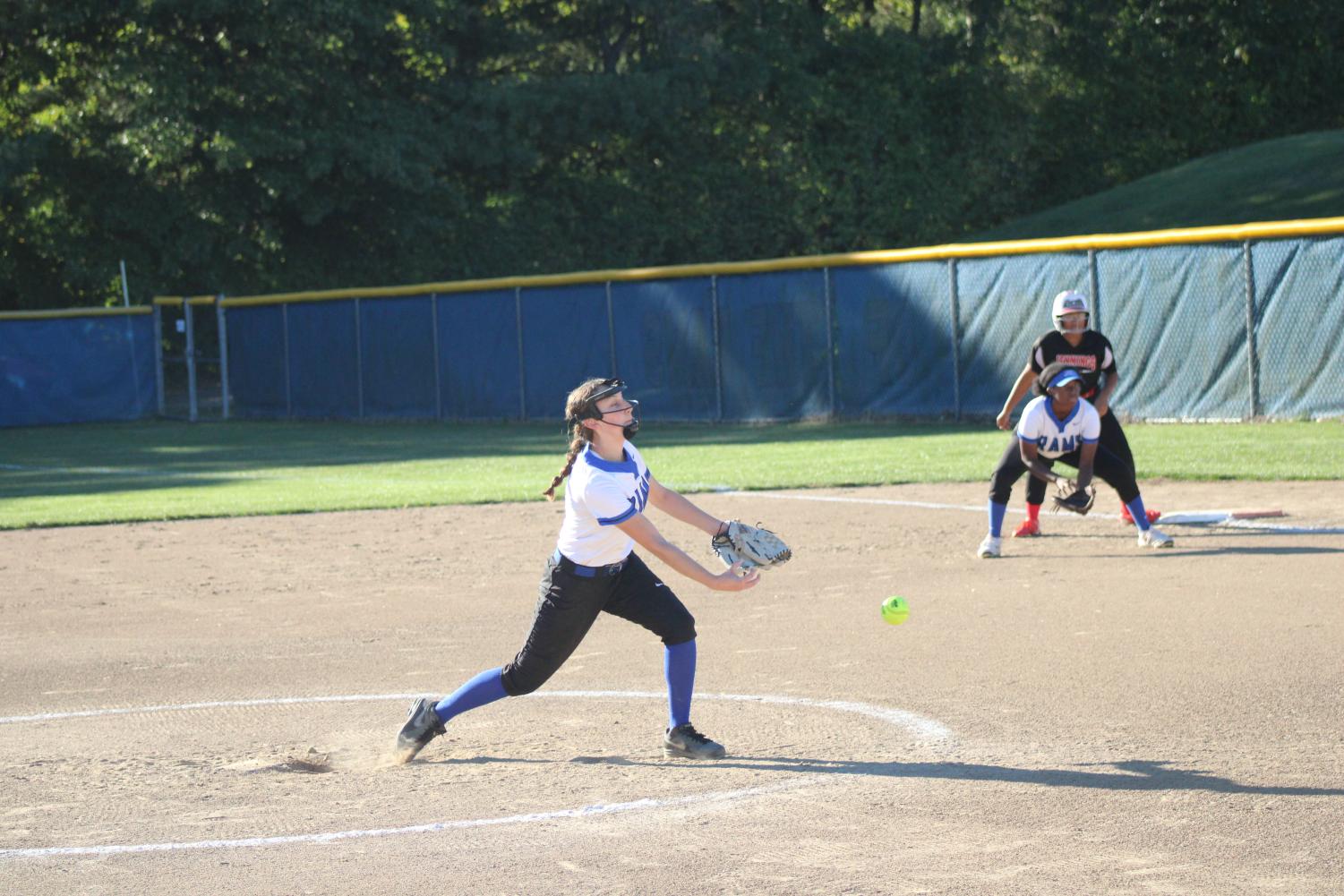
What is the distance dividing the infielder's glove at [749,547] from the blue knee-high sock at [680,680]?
45cm

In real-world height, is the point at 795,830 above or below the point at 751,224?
below

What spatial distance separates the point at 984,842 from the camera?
203 inches

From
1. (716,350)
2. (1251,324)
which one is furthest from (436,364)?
(1251,324)

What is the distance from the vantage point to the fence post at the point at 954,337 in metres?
24.1

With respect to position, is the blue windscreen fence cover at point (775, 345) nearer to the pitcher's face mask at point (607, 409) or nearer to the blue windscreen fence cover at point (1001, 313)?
the blue windscreen fence cover at point (1001, 313)

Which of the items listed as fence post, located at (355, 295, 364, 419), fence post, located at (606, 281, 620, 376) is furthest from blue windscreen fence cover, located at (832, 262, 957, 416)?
fence post, located at (355, 295, 364, 419)

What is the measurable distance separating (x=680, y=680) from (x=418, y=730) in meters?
1.09

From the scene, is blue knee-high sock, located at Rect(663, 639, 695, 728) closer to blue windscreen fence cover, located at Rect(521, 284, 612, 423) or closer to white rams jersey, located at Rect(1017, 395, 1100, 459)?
white rams jersey, located at Rect(1017, 395, 1100, 459)

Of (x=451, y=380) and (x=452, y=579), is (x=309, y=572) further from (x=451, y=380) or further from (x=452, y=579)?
(x=451, y=380)

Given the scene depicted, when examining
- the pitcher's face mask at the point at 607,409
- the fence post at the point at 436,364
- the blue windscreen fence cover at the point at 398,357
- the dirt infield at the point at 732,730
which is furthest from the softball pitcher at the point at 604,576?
the blue windscreen fence cover at the point at 398,357

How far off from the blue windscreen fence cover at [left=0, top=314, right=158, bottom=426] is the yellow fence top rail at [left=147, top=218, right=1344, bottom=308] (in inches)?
46.3

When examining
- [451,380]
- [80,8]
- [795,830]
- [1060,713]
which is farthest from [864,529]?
[80,8]

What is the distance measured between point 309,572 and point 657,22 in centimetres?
3153

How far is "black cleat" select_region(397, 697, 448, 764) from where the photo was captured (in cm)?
658
